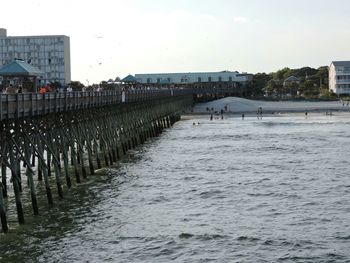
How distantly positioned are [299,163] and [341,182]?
1053cm

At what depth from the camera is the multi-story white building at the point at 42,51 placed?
602 ft

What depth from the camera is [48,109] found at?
33.4 metres

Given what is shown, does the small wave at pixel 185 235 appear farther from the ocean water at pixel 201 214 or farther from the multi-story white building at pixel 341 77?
the multi-story white building at pixel 341 77

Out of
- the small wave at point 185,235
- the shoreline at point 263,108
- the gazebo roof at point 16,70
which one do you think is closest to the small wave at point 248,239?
the small wave at point 185,235

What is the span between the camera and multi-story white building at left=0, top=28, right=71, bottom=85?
602 feet

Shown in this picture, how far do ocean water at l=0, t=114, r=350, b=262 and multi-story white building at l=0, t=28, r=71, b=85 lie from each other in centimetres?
13414

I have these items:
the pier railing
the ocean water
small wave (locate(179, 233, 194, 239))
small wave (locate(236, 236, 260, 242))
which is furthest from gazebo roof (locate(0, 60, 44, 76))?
small wave (locate(236, 236, 260, 242))

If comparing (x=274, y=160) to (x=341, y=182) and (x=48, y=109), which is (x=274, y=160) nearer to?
(x=341, y=182)

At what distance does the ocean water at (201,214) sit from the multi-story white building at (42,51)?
440 ft

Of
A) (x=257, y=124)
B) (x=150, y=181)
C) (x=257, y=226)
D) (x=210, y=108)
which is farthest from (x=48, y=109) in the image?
(x=210, y=108)

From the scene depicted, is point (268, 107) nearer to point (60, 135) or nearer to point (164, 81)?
point (164, 81)

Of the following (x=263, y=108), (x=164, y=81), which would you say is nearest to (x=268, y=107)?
(x=263, y=108)

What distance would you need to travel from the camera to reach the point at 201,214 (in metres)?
30.0

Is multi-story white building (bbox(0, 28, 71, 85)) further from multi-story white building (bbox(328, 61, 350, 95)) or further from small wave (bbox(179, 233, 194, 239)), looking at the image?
small wave (bbox(179, 233, 194, 239))
